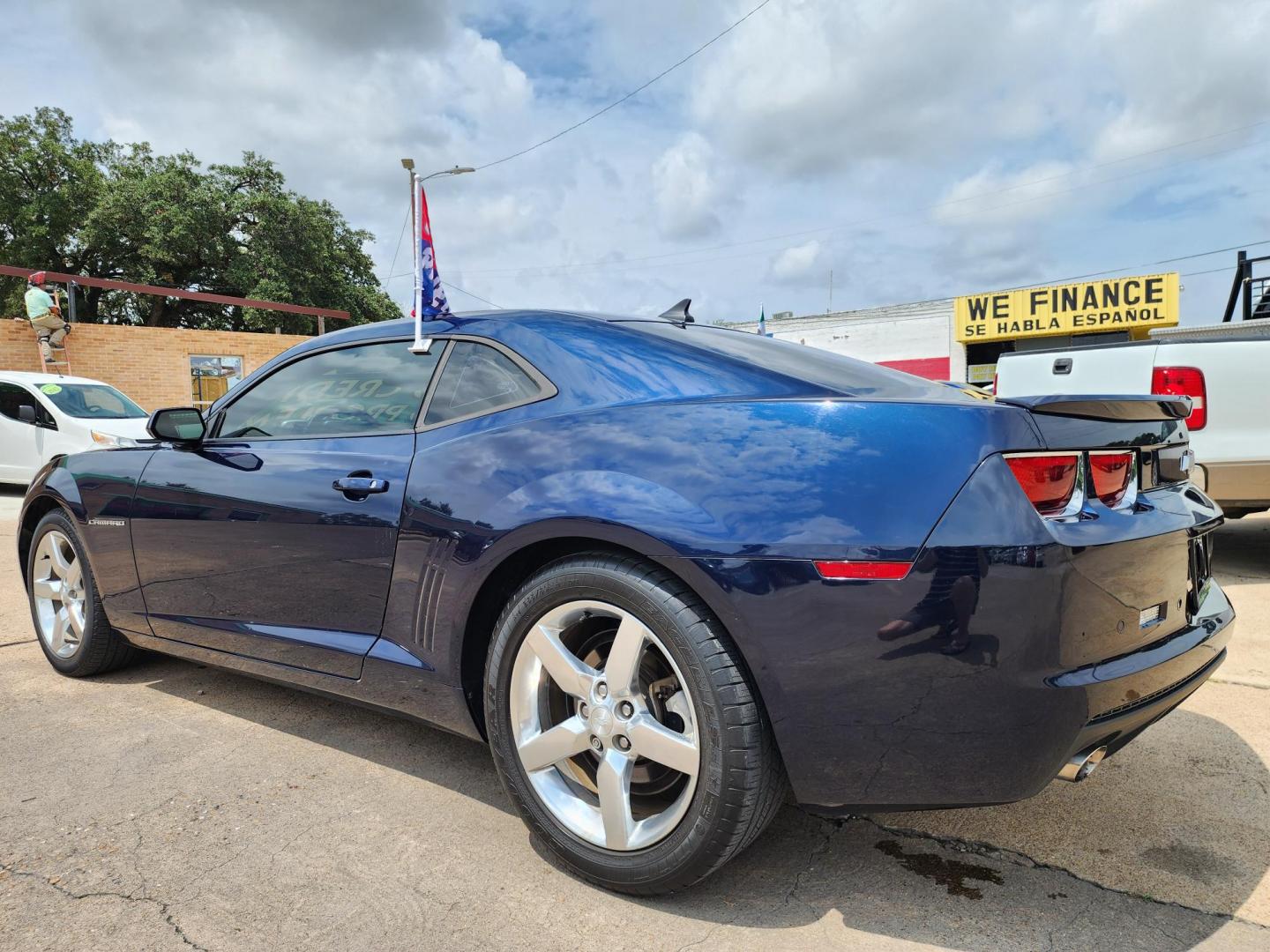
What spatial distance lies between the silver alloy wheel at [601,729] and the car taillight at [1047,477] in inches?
33.3

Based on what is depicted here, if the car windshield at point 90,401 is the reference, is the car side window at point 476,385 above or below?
below

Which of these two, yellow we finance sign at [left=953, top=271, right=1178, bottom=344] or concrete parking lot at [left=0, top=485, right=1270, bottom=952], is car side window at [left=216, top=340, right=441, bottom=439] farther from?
yellow we finance sign at [left=953, top=271, right=1178, bottom=344]

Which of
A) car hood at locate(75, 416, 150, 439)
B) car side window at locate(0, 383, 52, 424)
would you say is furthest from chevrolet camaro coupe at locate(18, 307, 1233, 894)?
car side window at locate(0, 383, 52, 424)

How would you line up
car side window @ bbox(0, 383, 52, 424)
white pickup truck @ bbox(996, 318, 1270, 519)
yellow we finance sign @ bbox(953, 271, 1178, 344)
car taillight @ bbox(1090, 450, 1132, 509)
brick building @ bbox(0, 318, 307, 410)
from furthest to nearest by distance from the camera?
yellow we finance sign @ bbox(953, 271, 1178, 344)
brick building @ bbox(0, 318, 307, 410)
car side window @ bbox(0, 383, 52, 424)
white pickup truck @ bbox(996, 318, 1270, 519)
car taillight @ bbox(1090, 450, 1132, 509)

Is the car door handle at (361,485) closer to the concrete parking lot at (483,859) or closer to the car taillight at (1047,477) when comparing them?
the concrete parking lot at (483,859)

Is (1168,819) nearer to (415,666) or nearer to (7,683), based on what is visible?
(415,666)

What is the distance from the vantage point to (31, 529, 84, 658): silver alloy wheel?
376 centimetres

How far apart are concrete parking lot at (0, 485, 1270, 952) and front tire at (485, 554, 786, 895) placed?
0.16 meters

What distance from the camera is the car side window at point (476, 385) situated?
95.3 inches

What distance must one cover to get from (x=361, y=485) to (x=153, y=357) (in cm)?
2077

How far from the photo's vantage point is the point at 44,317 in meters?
15.9

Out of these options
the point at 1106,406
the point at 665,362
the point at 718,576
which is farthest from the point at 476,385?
the point at 1106,406

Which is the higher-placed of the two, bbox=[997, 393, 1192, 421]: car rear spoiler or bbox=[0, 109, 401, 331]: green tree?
bbox=[0, 109, 401, 331]: green tree

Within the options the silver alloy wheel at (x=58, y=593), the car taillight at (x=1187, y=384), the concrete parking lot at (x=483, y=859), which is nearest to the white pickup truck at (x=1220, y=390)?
the car taillight at (x=1187, y=384)
